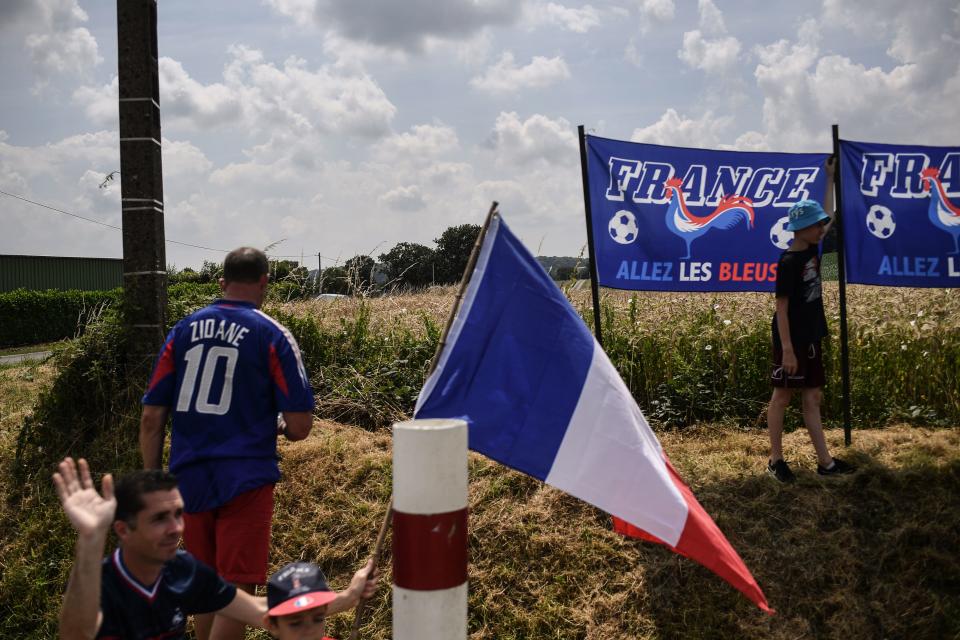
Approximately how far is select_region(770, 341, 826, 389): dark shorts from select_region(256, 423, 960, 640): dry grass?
0.68 meters

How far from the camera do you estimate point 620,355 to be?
785 cm

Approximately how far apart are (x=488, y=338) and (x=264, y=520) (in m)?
1.50

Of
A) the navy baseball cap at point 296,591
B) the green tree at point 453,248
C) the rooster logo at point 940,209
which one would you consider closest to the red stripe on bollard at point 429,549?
the navy baseball cap at point 296,591

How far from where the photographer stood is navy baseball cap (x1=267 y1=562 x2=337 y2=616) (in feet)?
10.5

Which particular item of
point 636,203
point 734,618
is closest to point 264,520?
point 734,618

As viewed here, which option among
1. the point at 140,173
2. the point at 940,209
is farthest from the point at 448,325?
the point at 940,209

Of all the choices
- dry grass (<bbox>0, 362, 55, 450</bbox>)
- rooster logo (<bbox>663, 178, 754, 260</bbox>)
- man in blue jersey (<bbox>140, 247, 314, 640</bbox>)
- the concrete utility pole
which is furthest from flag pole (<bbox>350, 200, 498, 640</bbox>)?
dry grass (<bbox>0, 362, 55, 450</bbox>)

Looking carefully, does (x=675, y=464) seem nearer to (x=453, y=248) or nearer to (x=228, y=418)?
(x=228, y=418)

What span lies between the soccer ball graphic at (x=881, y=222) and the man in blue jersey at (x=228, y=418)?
16.9 ft

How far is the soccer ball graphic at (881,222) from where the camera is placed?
686 centimetres

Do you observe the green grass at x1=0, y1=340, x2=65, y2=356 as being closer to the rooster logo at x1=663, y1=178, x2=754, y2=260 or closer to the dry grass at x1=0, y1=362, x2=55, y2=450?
the dry grass at x1=0, y1=362, x2=55, y2=450

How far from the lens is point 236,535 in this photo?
3.95m

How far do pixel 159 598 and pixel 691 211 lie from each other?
508cm

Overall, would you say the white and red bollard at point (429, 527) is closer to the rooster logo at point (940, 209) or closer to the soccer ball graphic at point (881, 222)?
the soccer ball graphic at point (881, 222)
